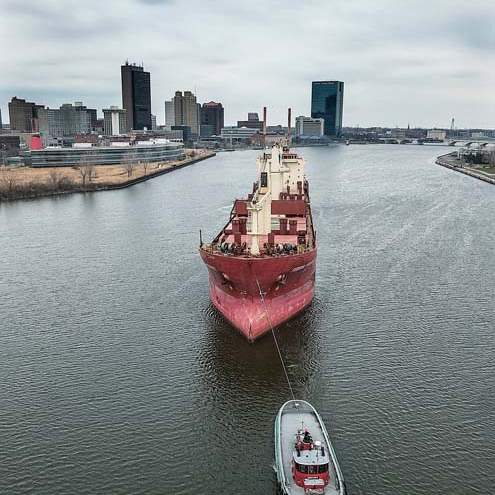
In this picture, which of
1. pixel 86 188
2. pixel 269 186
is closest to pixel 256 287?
pixel 269 186

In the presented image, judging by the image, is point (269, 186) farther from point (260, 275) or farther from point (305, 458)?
point (305, 458)

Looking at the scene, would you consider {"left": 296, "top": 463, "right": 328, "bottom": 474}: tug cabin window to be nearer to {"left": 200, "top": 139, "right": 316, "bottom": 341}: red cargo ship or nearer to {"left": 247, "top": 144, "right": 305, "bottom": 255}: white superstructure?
{"left": 200, "top": 139, "right": 316, "bottom": 341}: red cargo ship

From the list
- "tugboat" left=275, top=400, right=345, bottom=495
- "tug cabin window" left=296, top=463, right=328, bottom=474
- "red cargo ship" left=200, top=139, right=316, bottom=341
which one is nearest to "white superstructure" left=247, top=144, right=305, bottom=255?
"red cargo ship" left=200, top=139, right=316, bottom=341

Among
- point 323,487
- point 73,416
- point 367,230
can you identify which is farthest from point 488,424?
point 367,230

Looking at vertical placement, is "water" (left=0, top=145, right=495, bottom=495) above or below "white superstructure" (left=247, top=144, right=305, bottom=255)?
below

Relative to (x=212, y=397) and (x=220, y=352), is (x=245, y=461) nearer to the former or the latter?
(x=212, y=397)

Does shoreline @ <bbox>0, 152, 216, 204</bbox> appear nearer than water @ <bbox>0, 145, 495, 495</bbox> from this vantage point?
No
